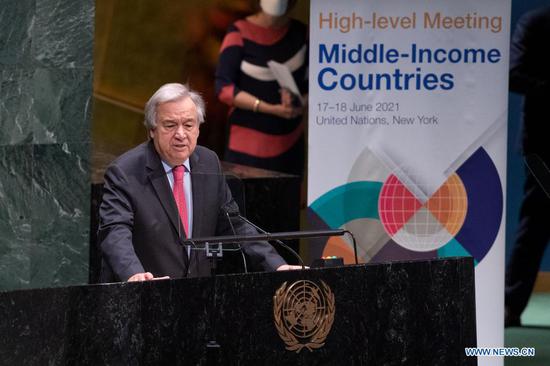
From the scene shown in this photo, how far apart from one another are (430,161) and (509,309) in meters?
1.22

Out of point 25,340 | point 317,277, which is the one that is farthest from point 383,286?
point 25,340

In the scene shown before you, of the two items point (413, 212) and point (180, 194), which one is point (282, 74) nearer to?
point (413, 212)

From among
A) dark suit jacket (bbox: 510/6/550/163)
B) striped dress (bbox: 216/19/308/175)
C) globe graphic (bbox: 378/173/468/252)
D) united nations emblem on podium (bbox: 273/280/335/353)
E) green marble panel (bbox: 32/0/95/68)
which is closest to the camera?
united nations emblem on podium (bbox: 273/280/335/353)

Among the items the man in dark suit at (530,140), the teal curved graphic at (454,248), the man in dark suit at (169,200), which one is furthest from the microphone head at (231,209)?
the man in dark suit at (530,140)

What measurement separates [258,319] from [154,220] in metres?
0.95

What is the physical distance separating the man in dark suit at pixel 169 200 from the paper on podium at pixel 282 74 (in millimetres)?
2397

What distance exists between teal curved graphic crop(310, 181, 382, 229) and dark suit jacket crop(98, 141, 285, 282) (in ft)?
6.79

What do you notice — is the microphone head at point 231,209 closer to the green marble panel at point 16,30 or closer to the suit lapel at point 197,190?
the suit lapel at point 197,190

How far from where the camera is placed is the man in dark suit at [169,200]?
5211 millimetres

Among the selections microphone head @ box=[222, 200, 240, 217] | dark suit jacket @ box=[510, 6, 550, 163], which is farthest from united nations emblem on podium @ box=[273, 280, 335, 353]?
dark suit jacket @ box=[510, 6, 550, 163]

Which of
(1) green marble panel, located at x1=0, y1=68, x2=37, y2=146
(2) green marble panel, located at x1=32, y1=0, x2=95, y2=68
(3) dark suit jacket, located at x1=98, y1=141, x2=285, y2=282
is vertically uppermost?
(2) green marble panel, located at x1=32, y1=0, x2=95, y2=68

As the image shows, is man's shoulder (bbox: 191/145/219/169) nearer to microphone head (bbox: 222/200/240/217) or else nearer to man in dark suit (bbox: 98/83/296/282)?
man in dark suit (bbox: 98/83/296/282)

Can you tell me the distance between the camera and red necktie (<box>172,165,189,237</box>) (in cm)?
531

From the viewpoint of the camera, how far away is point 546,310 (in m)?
7.84
